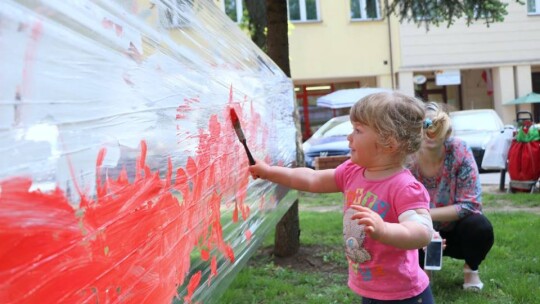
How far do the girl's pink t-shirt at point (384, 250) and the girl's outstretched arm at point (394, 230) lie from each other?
8 cm

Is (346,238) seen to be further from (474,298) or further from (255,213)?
(474,298)

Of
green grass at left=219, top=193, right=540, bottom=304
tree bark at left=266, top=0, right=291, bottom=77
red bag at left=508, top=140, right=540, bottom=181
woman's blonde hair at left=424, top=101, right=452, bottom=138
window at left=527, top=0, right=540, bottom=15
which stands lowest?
green grass at left=219, top=193, right=540, bottom=304

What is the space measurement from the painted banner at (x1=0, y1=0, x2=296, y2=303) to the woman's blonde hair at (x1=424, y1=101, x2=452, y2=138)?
58.1 inches

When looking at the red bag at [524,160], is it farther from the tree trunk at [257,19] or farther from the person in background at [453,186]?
the person in background at [453,186]

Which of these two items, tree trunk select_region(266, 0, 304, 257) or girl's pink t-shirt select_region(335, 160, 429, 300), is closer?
girl's pink t-shirt select_region(335, 160, 429, 300)

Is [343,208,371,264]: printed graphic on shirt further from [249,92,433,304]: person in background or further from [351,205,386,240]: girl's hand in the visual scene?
[351,205,386,240]: girl's hand

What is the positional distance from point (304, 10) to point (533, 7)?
24.7 ft

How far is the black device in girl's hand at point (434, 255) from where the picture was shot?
3011 mm

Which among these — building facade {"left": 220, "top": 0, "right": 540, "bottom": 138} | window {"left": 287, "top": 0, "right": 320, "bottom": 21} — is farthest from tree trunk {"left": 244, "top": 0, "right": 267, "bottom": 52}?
window {"left": 287, "top": 0, "right": 320, "bottom": 21}

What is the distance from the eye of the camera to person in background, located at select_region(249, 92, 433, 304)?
80.0 inches

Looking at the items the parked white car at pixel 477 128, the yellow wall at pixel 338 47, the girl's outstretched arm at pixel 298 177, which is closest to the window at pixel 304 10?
the yellow wall at pixel 338 47

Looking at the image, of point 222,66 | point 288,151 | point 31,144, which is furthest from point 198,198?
point 288,151

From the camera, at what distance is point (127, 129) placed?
129 centimetres

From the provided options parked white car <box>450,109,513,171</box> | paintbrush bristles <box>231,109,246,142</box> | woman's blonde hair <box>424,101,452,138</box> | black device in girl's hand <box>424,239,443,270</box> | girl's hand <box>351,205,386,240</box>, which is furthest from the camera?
parked white car <box>450,109,513,171</box>
